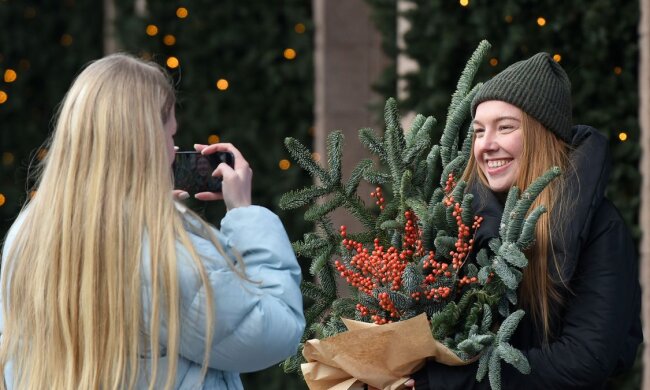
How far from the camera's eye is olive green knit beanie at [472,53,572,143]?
3.32 m

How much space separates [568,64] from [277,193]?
266cm

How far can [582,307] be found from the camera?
3156mm

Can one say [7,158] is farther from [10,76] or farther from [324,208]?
[324,208]

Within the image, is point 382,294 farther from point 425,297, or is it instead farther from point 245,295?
point 245,295

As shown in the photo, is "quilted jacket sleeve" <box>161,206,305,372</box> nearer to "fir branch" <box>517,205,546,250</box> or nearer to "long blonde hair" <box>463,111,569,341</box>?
"fir branch" <box>517,205,546,250</box>

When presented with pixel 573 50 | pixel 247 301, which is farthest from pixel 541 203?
pixel 573 50

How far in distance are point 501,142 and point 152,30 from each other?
5065 mm

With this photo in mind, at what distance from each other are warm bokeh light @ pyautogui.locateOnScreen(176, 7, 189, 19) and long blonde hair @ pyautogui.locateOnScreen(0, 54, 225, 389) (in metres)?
5.42

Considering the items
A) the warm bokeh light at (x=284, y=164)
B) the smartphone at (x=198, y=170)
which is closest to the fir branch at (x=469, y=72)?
the smartphone at (x=198, y=170)

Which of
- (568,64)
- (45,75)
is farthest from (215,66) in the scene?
(568,64)

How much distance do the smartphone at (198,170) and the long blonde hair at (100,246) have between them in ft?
0.92

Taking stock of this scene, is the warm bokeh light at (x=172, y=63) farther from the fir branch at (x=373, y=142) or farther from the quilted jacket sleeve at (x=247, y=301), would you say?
the quilted jacket sleeve at (x=247, y=301)

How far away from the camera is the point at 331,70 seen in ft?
24.2

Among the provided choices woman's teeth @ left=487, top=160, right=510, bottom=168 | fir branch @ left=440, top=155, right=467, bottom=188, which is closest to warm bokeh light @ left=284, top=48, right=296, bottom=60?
fir branch @ left=440, top=155, right=467, bottom=188
